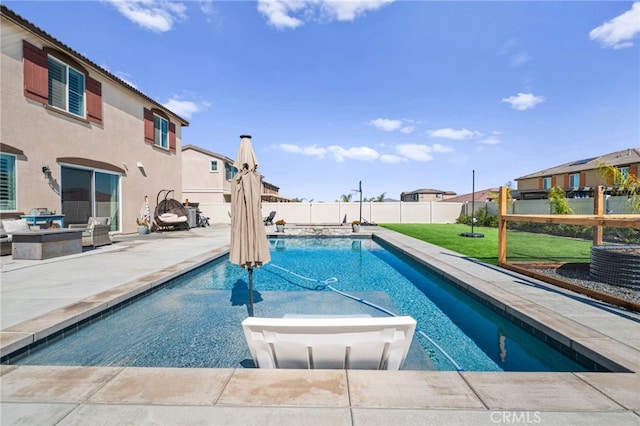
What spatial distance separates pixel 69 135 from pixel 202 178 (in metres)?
15.7

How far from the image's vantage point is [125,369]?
238cm

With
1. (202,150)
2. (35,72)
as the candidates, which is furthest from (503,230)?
(202,150)

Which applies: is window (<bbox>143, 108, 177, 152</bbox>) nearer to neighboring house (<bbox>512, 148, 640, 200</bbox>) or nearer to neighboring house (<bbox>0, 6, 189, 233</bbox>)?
neighboring house (<bbox>0, 6, 189, 233</bbox>)

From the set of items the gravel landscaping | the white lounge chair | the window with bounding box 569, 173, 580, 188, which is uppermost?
the window with bounding box 569, 173, 580, 188

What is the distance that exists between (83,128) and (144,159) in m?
3.51

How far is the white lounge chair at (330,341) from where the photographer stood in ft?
6.57

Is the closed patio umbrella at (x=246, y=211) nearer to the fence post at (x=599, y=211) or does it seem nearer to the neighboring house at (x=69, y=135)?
the fence post at (x=599, y=211)

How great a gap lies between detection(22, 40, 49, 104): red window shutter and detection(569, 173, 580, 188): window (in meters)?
36.0

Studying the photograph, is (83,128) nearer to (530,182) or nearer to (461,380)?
(461,380)

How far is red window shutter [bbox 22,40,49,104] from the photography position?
8273mm

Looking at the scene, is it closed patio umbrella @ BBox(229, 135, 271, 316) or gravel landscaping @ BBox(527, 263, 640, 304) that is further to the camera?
gravel landscaping @ BBox(527, 263, 640, 304)

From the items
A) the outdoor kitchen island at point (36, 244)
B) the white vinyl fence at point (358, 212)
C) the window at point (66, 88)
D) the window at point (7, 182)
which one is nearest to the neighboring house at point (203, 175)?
the white vinyl fence at point (358, 212)

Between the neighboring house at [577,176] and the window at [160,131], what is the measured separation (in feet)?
90.5

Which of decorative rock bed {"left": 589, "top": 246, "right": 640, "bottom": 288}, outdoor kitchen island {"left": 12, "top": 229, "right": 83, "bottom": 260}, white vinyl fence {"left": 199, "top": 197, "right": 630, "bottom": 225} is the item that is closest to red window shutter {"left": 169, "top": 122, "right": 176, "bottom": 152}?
white vinyl fence {"left": 199, "top": 197, "right": 630, "bottom": 225}
